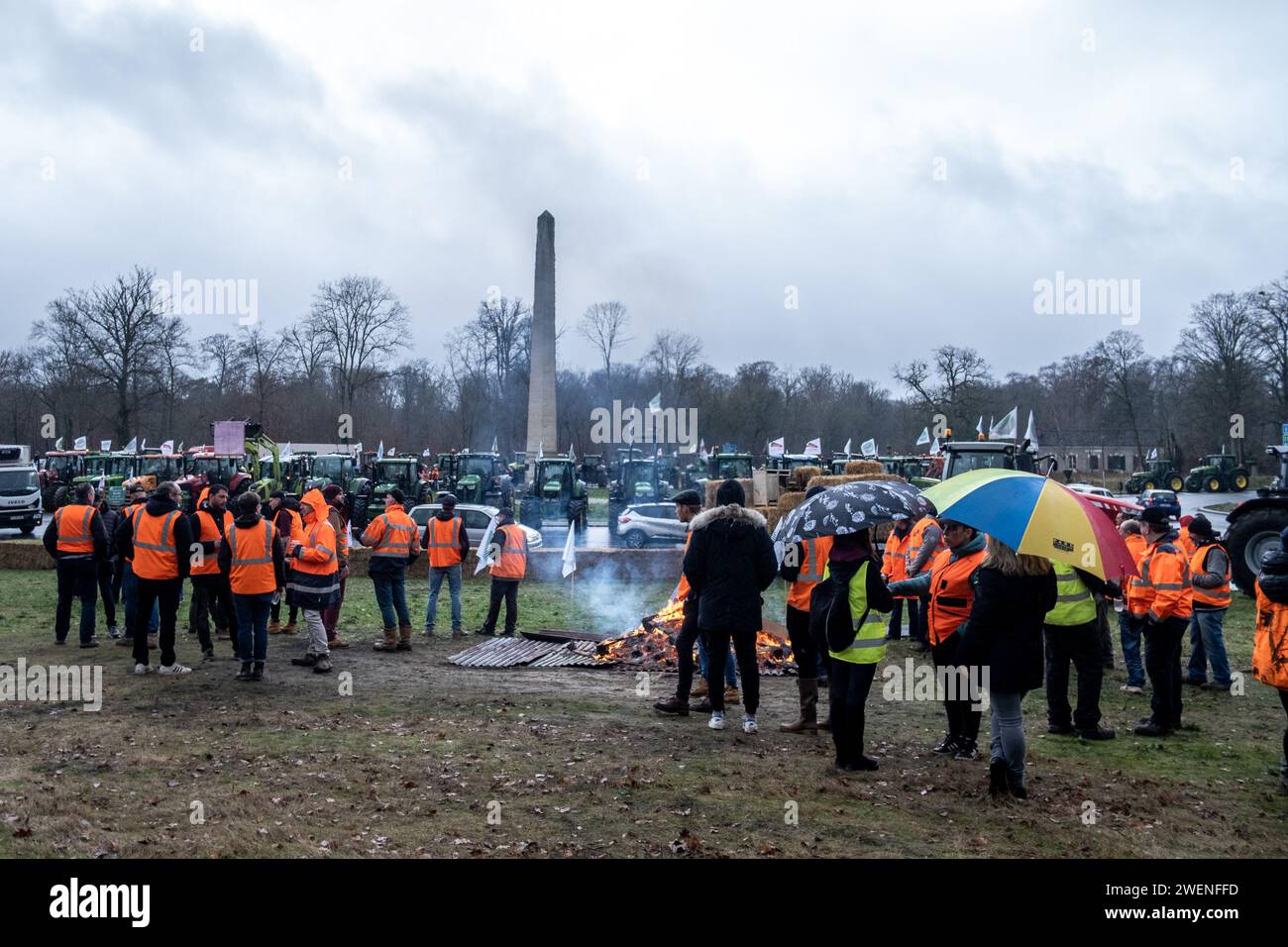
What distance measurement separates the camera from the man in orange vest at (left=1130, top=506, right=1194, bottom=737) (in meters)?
8.47

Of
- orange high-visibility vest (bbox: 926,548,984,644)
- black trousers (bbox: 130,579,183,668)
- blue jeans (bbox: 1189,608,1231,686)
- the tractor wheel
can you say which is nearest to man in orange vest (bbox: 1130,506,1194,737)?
blue jeans (bbox: 1189,608,1231,686)

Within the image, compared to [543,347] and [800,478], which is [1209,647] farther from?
[543,347]

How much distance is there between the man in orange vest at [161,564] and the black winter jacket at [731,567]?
5.61m

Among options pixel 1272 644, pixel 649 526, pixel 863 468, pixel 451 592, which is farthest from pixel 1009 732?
pixel 863 468

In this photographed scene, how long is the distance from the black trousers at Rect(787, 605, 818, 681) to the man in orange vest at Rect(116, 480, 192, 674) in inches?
246

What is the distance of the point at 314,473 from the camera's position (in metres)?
34.7

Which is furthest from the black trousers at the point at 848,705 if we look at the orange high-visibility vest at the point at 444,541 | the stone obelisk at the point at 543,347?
the stone obelisk at the point at 543,347

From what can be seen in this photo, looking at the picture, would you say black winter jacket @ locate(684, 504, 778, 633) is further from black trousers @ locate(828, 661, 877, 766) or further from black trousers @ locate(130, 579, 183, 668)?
black trousers @ locate(130, 579, 183, 668)

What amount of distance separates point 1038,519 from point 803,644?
2.95 m

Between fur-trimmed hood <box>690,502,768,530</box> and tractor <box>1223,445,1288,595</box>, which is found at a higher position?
fur-trimmed hood <box>690,502,768,530</box>

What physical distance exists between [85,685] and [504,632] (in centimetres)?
543

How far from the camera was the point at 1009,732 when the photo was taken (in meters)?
6.37

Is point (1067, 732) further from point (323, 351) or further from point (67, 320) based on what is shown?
point (323, 351)

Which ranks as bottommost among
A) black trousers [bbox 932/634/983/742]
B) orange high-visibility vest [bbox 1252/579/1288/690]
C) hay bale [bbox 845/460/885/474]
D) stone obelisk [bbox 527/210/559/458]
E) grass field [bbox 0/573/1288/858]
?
grass field [bbox 0/573/1288/858]
